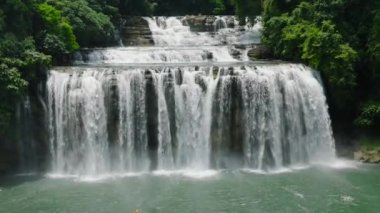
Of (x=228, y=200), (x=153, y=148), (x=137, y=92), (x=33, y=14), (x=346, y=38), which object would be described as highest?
(x=33, y=14)

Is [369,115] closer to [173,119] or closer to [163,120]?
[173,119]

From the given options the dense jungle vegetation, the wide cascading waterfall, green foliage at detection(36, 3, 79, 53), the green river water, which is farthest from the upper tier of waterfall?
the green river water

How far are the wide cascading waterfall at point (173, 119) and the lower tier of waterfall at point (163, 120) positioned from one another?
39 millimetres

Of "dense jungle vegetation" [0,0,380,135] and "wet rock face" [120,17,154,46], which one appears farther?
"wet rock face" [120,17,154,46]

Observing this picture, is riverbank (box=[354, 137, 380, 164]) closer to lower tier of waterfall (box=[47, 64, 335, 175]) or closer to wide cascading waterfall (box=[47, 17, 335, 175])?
wide cascading waterfall (box=[47, 17, 335, 175])

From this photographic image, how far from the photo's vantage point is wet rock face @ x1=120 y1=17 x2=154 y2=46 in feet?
105

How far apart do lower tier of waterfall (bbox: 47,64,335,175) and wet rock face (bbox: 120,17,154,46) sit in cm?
1048

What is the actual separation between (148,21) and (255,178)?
1743 cm

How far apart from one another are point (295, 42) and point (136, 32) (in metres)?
11.5

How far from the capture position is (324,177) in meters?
19.8

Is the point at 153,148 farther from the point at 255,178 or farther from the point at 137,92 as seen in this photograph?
the point at 255,178

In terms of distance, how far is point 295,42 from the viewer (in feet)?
→ 82.5

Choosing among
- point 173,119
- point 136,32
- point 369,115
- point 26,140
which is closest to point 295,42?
point 369,115

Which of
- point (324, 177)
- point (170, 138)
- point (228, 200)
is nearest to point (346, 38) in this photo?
point (324, 177)
